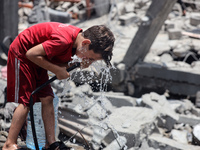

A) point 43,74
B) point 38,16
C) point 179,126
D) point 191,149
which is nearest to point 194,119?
point 179,126

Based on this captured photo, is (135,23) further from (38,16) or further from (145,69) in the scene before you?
(145,69)

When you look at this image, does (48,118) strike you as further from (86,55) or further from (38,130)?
(86,55)

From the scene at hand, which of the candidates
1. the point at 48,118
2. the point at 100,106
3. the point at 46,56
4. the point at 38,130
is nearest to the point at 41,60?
the point at 46,56

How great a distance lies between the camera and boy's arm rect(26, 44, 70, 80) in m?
2.69

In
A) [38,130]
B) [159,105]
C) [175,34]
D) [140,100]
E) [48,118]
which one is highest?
[48,118]

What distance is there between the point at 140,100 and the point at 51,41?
141 inches

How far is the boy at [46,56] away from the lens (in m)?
2.73

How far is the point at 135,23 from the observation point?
10.8 m

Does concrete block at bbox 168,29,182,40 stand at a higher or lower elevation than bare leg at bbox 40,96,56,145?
lower

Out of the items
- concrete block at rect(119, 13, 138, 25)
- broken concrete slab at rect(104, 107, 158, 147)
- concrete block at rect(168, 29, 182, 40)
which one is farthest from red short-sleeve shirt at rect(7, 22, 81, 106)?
concrete block at rect(119, 13, 138, 25)

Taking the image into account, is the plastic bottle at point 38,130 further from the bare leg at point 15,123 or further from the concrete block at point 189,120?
the concrete block at point 189,120

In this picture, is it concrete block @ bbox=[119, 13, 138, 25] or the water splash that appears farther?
concrete block @ bbox=[119, 13, 138, 25]

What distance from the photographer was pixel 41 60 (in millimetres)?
2736

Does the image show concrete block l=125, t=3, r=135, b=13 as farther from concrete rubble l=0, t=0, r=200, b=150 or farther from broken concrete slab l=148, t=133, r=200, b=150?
broken concrete slab l=148, t=133, r=200, b=150
